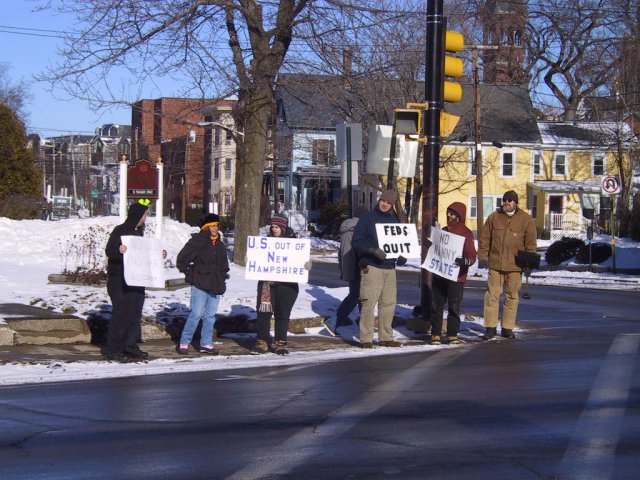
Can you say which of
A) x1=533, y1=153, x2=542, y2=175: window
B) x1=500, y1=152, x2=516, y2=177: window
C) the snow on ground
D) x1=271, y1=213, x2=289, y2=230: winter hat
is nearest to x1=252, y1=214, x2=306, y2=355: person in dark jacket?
the snow on ground

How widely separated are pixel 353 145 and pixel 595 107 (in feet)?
141

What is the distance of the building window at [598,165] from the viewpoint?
59.3 meters

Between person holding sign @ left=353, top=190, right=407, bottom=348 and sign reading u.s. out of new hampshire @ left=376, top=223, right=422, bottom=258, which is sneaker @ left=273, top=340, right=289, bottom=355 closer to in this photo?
person holding sign @ left=353, top=190, right=407, bottom=348

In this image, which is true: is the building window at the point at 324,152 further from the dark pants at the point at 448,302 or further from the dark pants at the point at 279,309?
the dark pants at the point at 279,309

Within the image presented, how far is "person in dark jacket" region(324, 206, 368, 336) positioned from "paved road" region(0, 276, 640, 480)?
241 centimetres

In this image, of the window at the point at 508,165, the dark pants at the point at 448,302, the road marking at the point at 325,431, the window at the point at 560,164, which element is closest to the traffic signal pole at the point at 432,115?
the dark pants at the point at 448,302

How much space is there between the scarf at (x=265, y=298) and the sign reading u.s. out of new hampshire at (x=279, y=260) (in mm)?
130

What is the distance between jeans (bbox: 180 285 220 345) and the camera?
11914mm

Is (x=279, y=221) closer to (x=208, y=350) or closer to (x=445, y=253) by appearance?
(x=208, y=350)

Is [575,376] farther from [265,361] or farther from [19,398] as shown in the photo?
[19,398]

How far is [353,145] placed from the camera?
15.6 m

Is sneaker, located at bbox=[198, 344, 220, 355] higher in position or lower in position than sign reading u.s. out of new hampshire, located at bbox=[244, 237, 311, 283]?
lower

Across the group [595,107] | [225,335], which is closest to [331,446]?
[225,335]

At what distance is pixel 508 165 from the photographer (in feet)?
192
